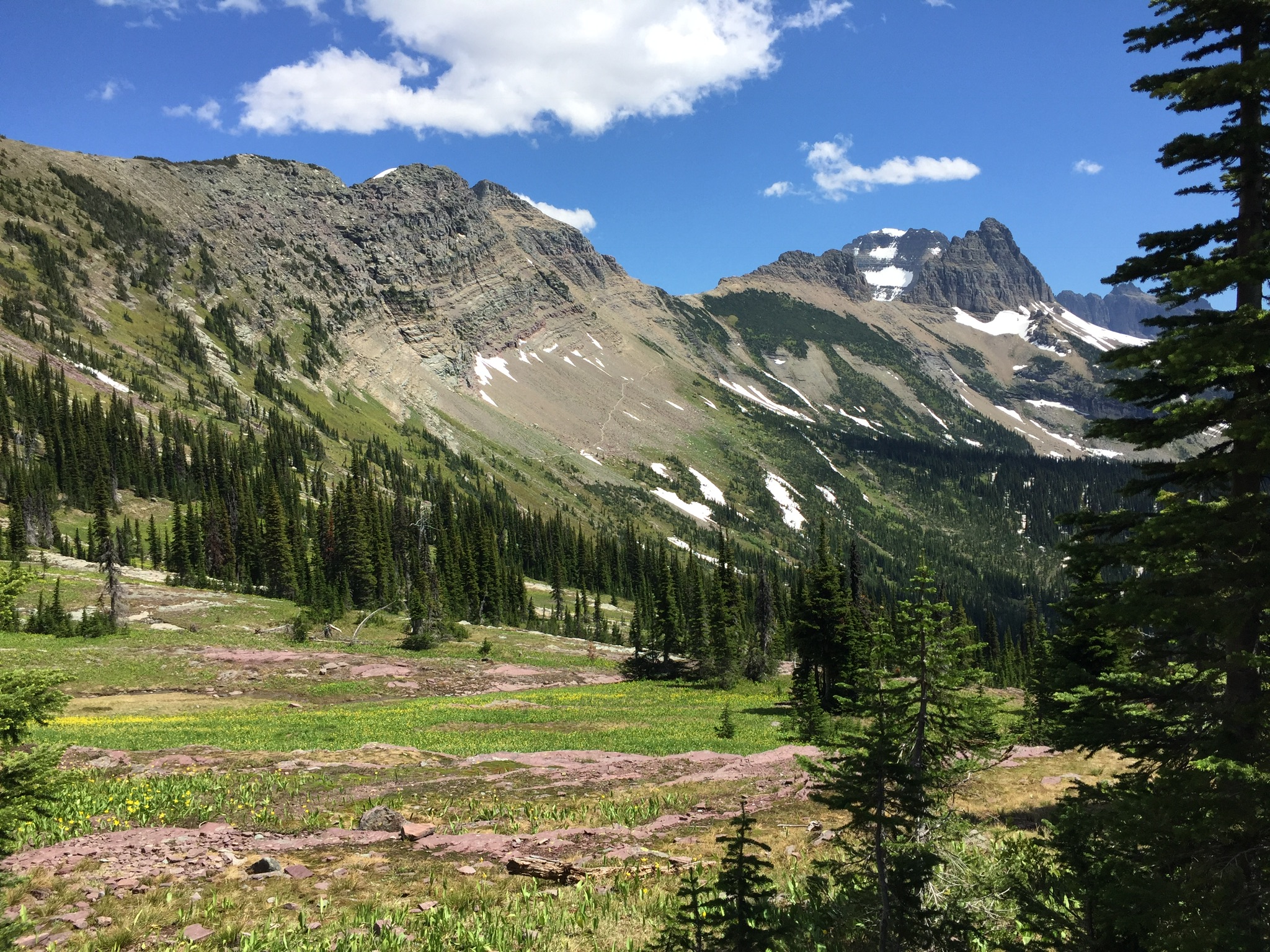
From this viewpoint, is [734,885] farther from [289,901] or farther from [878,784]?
[289,901]

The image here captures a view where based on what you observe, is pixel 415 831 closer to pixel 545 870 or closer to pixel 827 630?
pixel 545 870

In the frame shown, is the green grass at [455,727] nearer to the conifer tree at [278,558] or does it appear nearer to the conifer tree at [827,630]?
the conifer tree at [827,630]

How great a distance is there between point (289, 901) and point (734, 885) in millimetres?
8593

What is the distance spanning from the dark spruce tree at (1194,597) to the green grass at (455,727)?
896 inches

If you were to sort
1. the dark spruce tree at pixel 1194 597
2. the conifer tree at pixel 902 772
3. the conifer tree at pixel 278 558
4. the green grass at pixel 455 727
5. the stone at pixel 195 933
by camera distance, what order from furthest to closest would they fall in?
the conifer tree at pixel 278 558, the green grass at pixel 455 727, the stone at pixel 195 933, the conifer tree at pixel 902 772, the dark spruce tree at pixel 1194 597

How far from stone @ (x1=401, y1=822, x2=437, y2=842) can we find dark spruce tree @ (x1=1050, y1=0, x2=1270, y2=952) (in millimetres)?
12950

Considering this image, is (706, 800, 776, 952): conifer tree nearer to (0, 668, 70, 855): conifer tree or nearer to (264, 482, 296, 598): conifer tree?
(0, 668, 70, 855): conifer tree

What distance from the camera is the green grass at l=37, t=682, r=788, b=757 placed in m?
28.6

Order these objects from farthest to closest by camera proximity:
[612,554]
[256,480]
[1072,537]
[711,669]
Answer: [612,554]
[256,480]
[711,669]
[1072,537]

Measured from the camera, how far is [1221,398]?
28.8 feet

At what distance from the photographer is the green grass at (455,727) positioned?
2864cm

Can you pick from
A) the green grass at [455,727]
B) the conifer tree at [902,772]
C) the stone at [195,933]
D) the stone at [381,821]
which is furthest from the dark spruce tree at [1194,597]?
the green grass at [455,727]

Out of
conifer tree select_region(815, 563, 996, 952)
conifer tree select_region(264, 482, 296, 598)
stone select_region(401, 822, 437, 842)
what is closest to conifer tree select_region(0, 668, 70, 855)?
stone select_region(401, 822, 437, 842)

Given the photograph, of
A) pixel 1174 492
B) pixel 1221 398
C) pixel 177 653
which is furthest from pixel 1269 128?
pixel 177 653
